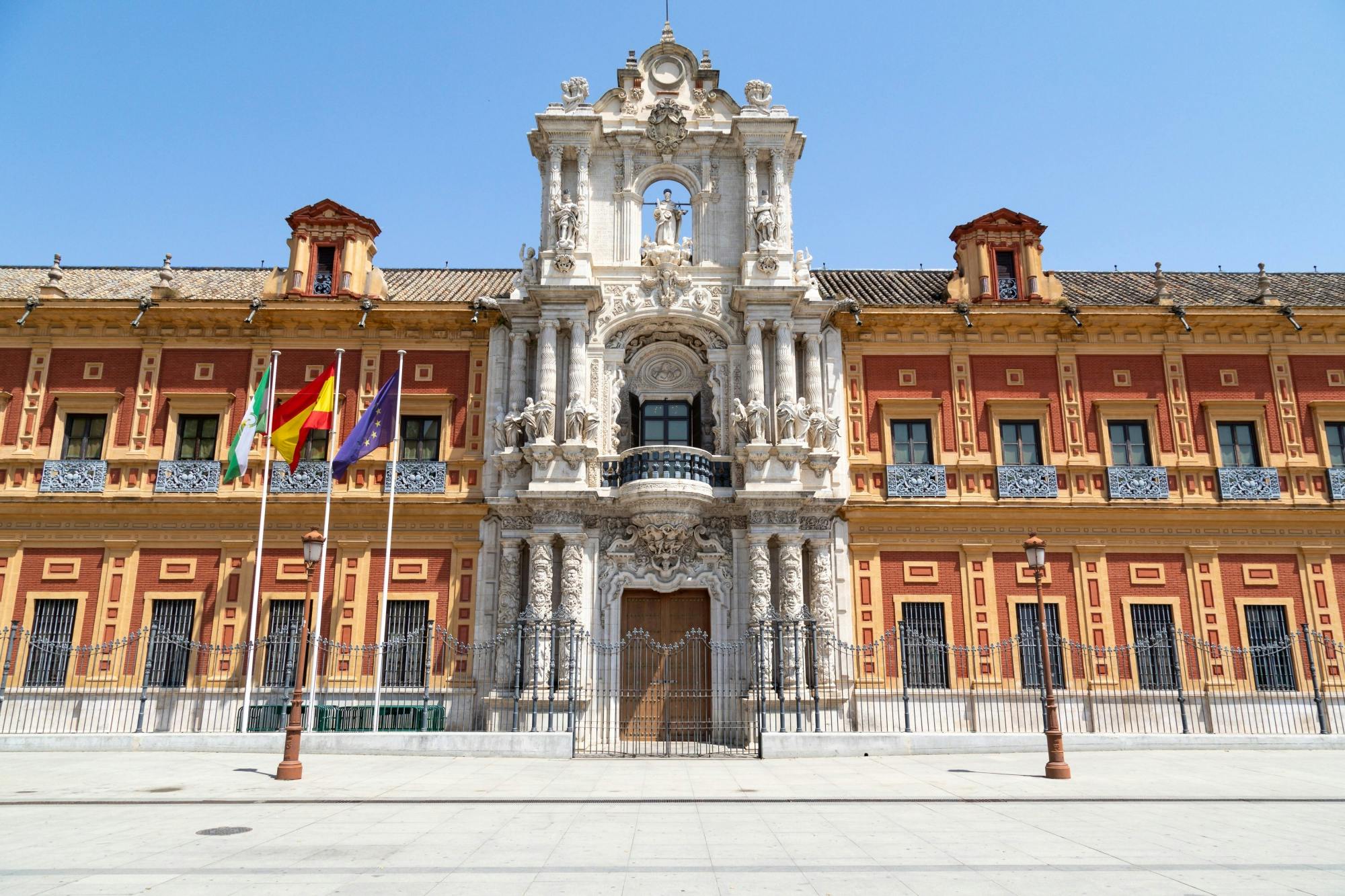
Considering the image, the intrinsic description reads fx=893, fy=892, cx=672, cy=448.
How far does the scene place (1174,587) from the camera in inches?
878

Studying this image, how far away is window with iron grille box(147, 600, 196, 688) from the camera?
2139 cm

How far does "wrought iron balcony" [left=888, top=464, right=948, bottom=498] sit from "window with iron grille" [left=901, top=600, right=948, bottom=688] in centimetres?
271

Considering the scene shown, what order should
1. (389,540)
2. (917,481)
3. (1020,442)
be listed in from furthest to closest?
(1020,442)
(917,481)
(389,540)

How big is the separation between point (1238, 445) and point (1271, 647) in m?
5.51

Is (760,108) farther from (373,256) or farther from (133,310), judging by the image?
(133,310)

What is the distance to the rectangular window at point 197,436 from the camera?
76.3 ft

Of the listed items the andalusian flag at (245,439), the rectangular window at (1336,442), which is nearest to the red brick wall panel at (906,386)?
the rectangular window at (1336,442)

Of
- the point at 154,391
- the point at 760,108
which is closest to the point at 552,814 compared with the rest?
the point at 154,391

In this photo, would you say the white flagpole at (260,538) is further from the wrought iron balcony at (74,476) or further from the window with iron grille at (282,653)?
the wrought iron balcony at (74,476)

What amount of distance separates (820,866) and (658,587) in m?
13.8

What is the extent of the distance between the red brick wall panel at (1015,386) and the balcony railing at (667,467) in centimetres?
694

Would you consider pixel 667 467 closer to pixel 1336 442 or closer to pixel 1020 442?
pixel 1020 442

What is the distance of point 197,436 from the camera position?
23.4 meters

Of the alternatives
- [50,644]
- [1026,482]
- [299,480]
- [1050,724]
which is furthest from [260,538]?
[1026,482]
